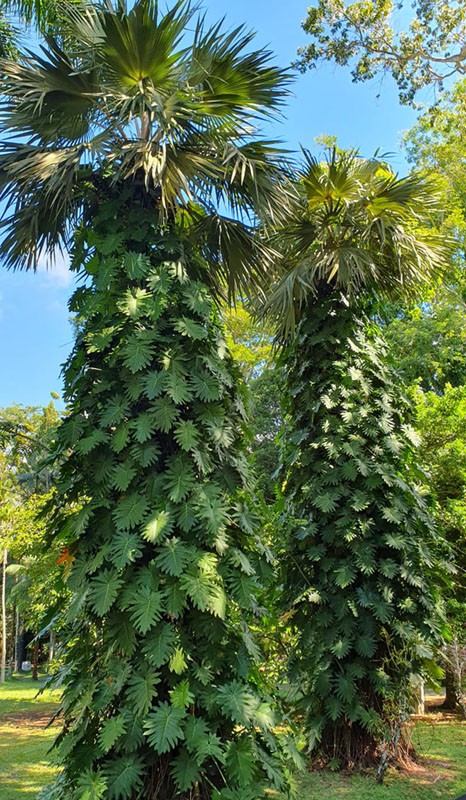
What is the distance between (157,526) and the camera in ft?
10.2

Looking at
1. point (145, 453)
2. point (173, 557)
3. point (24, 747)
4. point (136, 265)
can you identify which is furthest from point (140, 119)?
point (24, 747)

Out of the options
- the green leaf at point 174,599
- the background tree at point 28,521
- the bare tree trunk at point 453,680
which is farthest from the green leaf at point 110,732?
the bare tree trunk at point 453,680

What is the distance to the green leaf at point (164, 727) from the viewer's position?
2.73 metres

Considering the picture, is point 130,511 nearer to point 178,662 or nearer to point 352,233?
point 178,662

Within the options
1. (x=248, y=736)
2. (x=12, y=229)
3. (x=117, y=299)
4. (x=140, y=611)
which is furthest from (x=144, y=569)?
(x=12, y=229)

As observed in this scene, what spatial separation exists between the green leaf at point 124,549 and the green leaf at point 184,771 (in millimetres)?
1004

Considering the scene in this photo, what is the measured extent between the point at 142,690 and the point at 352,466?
317cm

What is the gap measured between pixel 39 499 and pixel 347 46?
10.7 metres

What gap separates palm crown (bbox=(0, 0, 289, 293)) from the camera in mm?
3465

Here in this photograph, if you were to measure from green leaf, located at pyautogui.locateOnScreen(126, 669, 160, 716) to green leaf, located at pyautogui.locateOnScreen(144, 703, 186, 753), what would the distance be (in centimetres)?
6

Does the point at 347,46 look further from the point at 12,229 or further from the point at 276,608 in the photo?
the point at 276,608

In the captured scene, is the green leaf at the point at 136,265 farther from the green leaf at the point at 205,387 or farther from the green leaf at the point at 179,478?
the green leaf at the point at 179,478

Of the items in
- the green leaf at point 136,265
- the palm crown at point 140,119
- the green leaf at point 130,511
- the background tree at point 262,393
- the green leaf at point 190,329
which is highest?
the background tree at point 262,393

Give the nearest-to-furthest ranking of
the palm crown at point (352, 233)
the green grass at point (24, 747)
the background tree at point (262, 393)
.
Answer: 1. the green grass at point (24, 747)
2. the palm crown at point (352, 233)
3. the background tree at point (262, 393)
